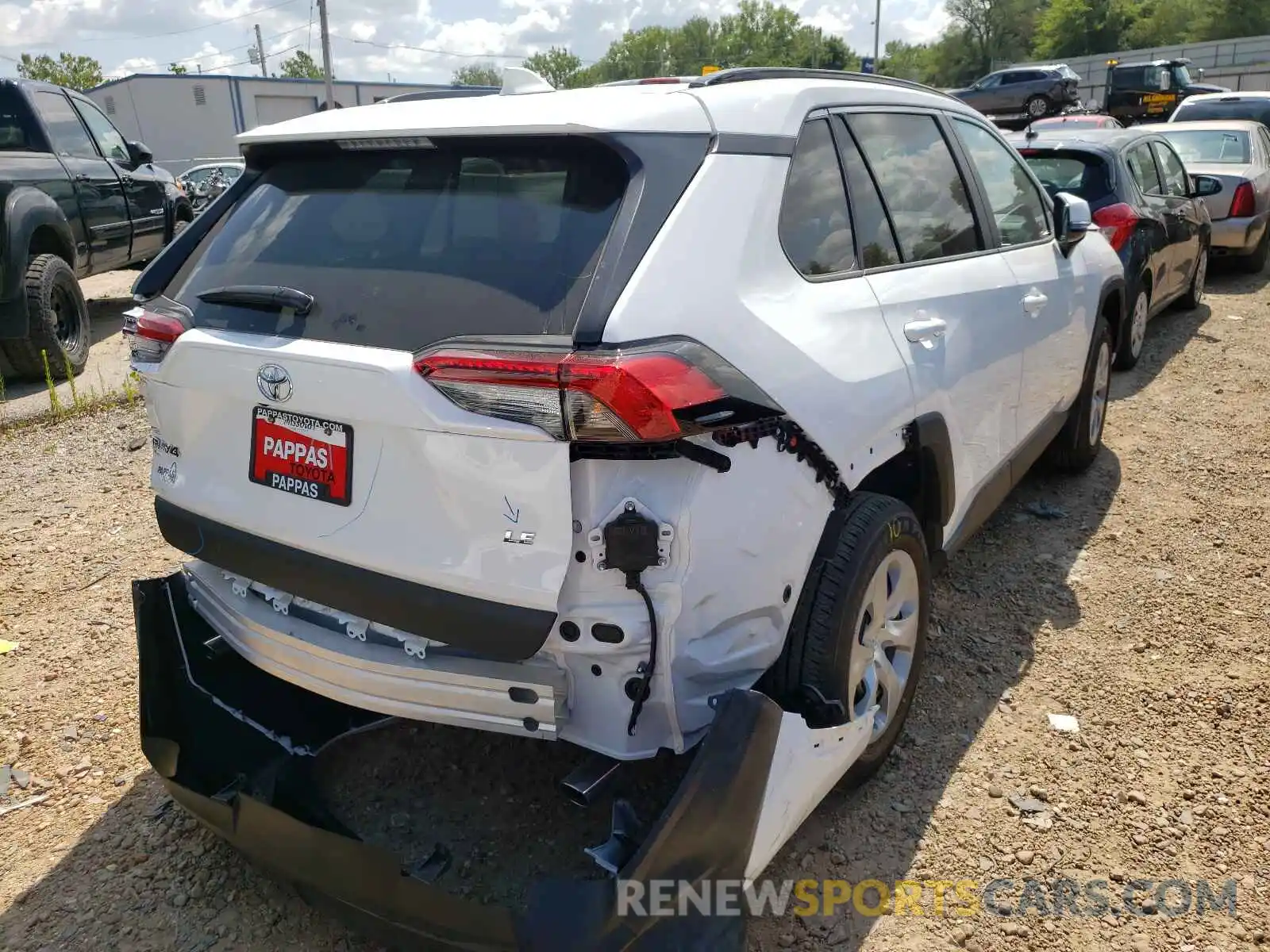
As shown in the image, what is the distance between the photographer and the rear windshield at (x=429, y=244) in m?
2.10

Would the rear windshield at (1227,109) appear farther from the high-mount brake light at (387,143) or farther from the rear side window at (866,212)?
the high-mount brake light at (387,143)

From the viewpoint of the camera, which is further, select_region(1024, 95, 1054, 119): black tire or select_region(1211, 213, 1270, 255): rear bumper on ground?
select_region(1024, 95, 1054, 119): black tire

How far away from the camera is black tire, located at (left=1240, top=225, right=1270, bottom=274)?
1066cm

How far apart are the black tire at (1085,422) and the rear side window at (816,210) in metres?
2.52

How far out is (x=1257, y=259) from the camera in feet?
35.3

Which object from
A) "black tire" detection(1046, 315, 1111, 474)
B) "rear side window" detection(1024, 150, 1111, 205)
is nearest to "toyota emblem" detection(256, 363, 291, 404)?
"black tire" detection(1046, 315, 1111, 474)

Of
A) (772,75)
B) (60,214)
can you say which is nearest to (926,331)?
(772,75)

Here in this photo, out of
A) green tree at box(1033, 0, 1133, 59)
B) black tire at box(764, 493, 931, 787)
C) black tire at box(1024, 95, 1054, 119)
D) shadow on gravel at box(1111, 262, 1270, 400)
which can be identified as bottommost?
shadow on gravel at box(1111, 262, 1270, 400)

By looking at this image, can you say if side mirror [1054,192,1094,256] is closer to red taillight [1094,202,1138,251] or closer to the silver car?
red taillight [1094,202,1138,251]

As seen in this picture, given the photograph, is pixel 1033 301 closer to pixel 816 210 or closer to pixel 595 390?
pixel 816 210

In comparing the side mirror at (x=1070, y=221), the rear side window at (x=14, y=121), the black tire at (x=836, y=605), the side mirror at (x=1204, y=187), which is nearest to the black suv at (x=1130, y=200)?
the side mirror at (x=1204, y=187)

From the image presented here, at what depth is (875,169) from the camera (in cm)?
303

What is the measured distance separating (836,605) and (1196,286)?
8128 mm

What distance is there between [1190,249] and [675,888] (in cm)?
824
